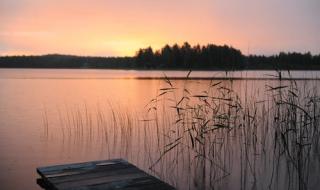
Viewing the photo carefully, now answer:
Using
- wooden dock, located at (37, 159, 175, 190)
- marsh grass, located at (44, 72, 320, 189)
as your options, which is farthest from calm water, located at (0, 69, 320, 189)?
wooden dock, located at (37, 159, 175, 190)

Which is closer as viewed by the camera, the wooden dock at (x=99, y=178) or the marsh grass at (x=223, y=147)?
the wooden dock at (x=99, y=178)

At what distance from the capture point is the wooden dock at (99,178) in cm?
405

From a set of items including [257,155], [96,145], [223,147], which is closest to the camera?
[257,155]

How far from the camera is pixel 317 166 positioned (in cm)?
633

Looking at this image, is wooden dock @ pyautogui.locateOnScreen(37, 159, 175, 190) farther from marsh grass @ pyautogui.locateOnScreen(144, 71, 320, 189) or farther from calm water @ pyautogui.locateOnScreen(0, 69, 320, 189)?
marsh grass @ pyautogui.locateOnScreen(144, 71, 320, 189)

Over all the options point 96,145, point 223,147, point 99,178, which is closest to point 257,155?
point 223,147

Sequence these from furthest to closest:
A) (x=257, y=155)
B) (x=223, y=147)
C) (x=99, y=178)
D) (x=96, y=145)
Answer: (x=96, y=145) → (x=223, y=147) → (x=257, y=155) → (x=99, y=178)

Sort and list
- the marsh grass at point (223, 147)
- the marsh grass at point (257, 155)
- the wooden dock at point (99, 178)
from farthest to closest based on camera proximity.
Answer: the marsh grass at point (223, 147), the marsh grass at point (257, 155), the wooden dock at point (99, 178)

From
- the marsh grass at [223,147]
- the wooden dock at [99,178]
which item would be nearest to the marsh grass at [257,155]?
the marsh grass at [223,147]

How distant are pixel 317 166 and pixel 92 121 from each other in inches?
249

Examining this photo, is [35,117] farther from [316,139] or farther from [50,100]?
[316,139]

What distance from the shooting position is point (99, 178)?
434 cm

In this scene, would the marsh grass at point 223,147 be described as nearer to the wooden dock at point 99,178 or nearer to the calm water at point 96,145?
the calm water at point 96,145

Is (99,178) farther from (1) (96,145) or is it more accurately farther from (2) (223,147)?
(1) (96,145)
